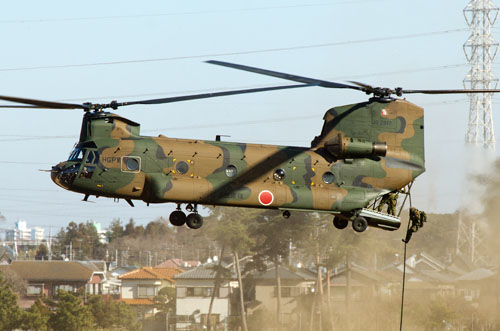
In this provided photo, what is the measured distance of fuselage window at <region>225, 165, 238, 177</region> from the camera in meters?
27.8

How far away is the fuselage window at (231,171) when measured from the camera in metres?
27.8

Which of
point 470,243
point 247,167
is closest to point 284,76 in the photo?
point 247,167

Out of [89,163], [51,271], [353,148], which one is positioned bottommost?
[51,271]

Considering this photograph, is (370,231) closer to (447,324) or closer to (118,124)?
(447,324)

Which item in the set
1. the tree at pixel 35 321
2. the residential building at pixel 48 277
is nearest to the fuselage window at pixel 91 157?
the tree at pixel 35 321

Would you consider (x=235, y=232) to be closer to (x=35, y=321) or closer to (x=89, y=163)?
(x=35, y=321)

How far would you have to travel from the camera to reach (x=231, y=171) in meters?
27.8

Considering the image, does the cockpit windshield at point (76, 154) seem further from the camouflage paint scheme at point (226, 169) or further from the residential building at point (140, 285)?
the residential building at point (140, 285)

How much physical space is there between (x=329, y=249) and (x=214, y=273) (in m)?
16.5

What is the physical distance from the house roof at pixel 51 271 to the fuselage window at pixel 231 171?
81.7m

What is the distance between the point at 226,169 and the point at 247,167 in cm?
76

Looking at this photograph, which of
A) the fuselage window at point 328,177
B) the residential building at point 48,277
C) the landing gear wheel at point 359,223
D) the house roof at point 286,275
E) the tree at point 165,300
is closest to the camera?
the landing gear wheel at point 359,223

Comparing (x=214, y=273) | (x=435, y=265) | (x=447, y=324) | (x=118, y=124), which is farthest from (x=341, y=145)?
(x=435, y=265)

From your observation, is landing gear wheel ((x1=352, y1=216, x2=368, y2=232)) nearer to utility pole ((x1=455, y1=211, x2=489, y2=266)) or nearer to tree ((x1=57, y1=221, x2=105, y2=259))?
utility pole ((x1=455, y1=211, x2=489, y2=266))
